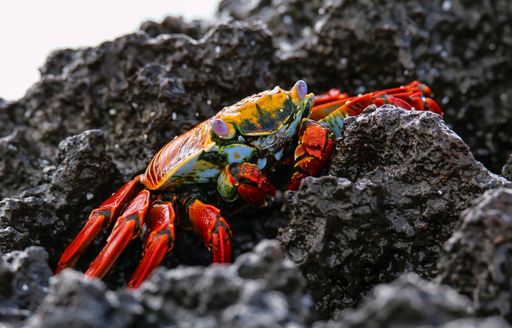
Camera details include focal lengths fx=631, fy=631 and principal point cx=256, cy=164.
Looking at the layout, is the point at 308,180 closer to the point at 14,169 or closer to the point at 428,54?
the point at 14,169

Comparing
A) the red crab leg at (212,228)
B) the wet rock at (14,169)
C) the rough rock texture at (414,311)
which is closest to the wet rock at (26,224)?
the wet rock at (14,169)

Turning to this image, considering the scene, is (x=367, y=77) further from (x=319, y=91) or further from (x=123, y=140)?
(x=123, y=140)

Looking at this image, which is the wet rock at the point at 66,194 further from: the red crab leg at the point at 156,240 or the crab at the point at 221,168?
the red crab leg at the point at 156,240

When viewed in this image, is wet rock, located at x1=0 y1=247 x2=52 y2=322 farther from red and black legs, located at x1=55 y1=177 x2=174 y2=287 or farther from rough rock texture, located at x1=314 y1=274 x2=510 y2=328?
rough rock texture, located at x1=314 y1=274 x2=510 y2=328

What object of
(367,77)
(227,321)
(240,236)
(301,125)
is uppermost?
(227,321)

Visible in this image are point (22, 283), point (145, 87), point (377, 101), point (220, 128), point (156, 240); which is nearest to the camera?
point (22, 283)

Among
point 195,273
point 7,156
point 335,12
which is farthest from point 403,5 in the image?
point 195,273

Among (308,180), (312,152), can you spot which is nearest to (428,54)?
(312,152)
